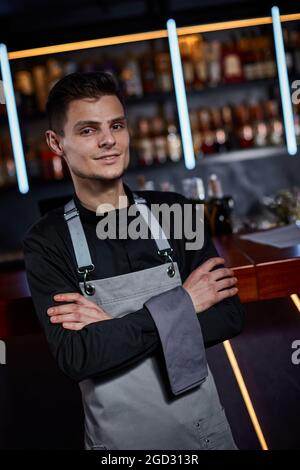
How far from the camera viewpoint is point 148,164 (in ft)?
12.6

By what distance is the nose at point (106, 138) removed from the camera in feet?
4.90

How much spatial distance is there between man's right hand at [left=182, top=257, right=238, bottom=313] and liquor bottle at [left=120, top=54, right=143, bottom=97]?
99.3 inches

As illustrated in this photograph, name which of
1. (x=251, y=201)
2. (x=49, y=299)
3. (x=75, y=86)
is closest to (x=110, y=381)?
(x=49, y=299)

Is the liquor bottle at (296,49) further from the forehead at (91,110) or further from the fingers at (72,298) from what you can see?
the fingers at (72,298)

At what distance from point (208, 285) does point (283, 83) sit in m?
2.39

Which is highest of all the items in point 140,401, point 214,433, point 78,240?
point 78,240

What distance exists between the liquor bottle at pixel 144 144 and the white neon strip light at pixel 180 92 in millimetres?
418

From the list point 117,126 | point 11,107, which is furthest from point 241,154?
point 117,126

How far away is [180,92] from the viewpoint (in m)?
3.38

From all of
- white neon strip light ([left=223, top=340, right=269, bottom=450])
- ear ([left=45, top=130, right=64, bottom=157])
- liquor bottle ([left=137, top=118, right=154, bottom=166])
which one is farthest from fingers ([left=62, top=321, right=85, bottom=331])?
liquor bottle ([left=137, top=118, right=154, bottom=166])

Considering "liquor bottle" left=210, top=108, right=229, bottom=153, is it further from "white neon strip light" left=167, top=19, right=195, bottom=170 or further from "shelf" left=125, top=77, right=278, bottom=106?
"white neon strip light" left=167, top=19, right=195, bottom=170

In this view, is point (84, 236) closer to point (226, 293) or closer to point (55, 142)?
point (55, 142)

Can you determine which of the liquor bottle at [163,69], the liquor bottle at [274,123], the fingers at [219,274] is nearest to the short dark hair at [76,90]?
the fingers at [219,274]

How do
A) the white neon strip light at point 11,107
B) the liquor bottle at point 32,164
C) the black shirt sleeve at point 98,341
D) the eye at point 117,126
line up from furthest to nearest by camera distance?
the liquor bottle at point 32,164
the white neon strip light at point 11,107
the eye at point 117,126
the black shirt sleeve at point 98,341
